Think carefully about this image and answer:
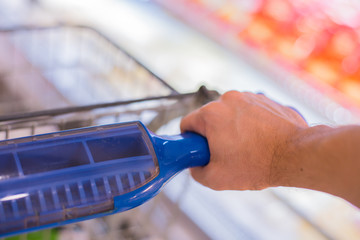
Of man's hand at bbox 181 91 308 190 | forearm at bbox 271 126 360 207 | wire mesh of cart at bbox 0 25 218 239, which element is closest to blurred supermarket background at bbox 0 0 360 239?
wire mesh of cart at bbox 0 25 218 239

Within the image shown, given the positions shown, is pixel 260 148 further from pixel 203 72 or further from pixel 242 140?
pixel 203 72

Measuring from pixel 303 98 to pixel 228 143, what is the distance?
1.15 metres

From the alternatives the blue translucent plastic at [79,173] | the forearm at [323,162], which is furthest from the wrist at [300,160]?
the blue translucent plastic at [79,173]

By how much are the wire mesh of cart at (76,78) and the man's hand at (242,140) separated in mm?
99

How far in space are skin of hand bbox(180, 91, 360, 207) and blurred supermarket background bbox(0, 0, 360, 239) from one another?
0.12 m

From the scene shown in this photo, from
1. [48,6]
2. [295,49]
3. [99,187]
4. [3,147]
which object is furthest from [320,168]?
[48,6]

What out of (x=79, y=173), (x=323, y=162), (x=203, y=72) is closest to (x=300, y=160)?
(x=323, y=162)

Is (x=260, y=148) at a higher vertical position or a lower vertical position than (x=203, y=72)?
higher

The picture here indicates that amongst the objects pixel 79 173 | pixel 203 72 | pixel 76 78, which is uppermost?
pixel 79 173

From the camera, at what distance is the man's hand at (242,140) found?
0.63 metres

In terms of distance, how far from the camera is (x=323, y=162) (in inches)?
22.9

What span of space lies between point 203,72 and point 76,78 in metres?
1.14

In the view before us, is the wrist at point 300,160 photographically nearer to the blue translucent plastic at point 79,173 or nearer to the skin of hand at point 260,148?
the skin of hand at point 260,148

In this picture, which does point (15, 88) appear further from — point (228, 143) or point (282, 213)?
point (282, 213)
